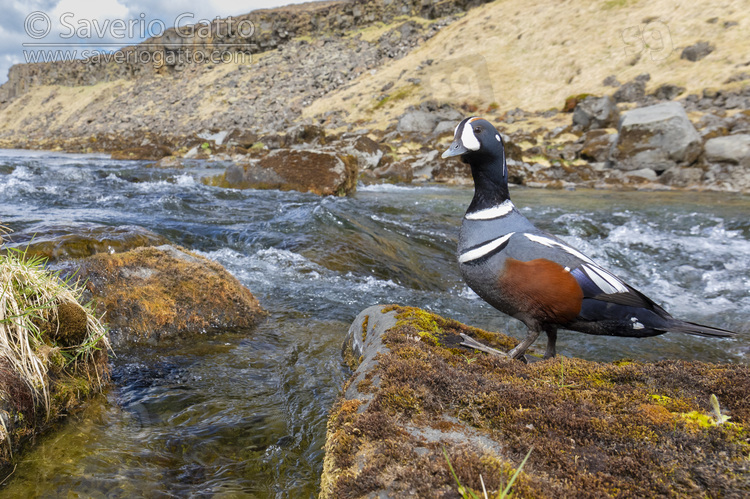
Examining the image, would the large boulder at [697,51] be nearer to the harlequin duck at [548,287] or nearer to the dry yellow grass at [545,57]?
the dry yellow grass at [545,57]

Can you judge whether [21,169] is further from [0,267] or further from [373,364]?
[373,364]

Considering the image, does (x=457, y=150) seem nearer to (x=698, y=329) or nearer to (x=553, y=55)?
(x=698, y=329)

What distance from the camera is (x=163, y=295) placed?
4.46 m

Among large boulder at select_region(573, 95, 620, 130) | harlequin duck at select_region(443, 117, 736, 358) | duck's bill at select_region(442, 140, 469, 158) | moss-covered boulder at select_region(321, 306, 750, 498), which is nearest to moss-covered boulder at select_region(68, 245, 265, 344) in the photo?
moss-covered boulder at select_region(321, 306, 750, 498)

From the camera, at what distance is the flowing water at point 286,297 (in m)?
2.60

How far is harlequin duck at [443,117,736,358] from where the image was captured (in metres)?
2.71

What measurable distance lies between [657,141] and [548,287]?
2046 cm

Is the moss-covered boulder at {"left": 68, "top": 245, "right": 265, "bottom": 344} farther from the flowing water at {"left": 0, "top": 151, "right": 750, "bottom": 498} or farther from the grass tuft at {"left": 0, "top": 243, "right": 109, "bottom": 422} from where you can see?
the grass tuft at {"left": 0, "top": 243, "right": 109, "bottom": 422}

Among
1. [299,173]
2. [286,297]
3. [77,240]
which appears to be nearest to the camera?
[77,240]

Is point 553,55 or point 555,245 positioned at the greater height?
point 553,55

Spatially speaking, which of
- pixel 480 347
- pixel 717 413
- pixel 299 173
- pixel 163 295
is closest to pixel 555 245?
pixel 480 347

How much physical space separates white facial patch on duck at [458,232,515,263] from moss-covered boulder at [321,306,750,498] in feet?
2.26

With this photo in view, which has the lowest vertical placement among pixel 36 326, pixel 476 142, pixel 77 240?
pixel 36 326

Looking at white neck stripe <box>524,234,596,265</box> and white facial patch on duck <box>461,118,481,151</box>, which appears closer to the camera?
white neck stripe <box>524,234,596,265</box>
